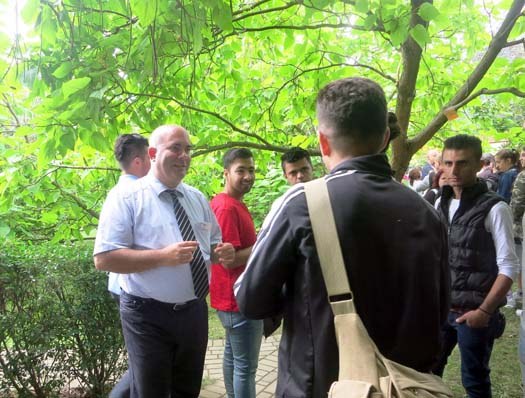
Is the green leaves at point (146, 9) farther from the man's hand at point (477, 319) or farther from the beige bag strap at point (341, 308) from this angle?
the man's hand at point (477, 319)

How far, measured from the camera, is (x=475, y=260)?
2855 millimetres

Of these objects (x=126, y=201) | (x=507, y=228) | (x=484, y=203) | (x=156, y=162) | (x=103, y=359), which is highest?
(x=156, y=162)

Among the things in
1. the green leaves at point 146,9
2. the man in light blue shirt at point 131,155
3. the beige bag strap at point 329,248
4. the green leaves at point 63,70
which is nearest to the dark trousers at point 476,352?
the beige bag strap at point 329,248

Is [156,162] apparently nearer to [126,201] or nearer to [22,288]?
[126,201]

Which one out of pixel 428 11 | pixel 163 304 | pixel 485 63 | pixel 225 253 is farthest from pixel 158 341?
pixel 485 63

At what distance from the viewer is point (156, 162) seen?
9.14 feet

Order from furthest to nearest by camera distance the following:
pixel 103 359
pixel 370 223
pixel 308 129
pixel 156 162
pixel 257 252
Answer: pixel 308 129, pixel 103 359, pixel 156 162, pixel 257 252, pixel 370 223

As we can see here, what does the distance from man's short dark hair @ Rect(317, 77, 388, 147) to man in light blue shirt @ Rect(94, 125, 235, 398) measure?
132 centimetres

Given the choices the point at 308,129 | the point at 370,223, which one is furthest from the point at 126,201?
the point at 308,129

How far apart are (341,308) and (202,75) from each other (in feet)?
10.5

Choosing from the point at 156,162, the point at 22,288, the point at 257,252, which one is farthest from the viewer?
the point at 22,288

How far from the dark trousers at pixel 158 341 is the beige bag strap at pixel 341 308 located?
59.1 inches

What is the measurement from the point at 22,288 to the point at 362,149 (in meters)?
3.35

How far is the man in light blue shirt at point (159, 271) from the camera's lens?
2.49 metres
